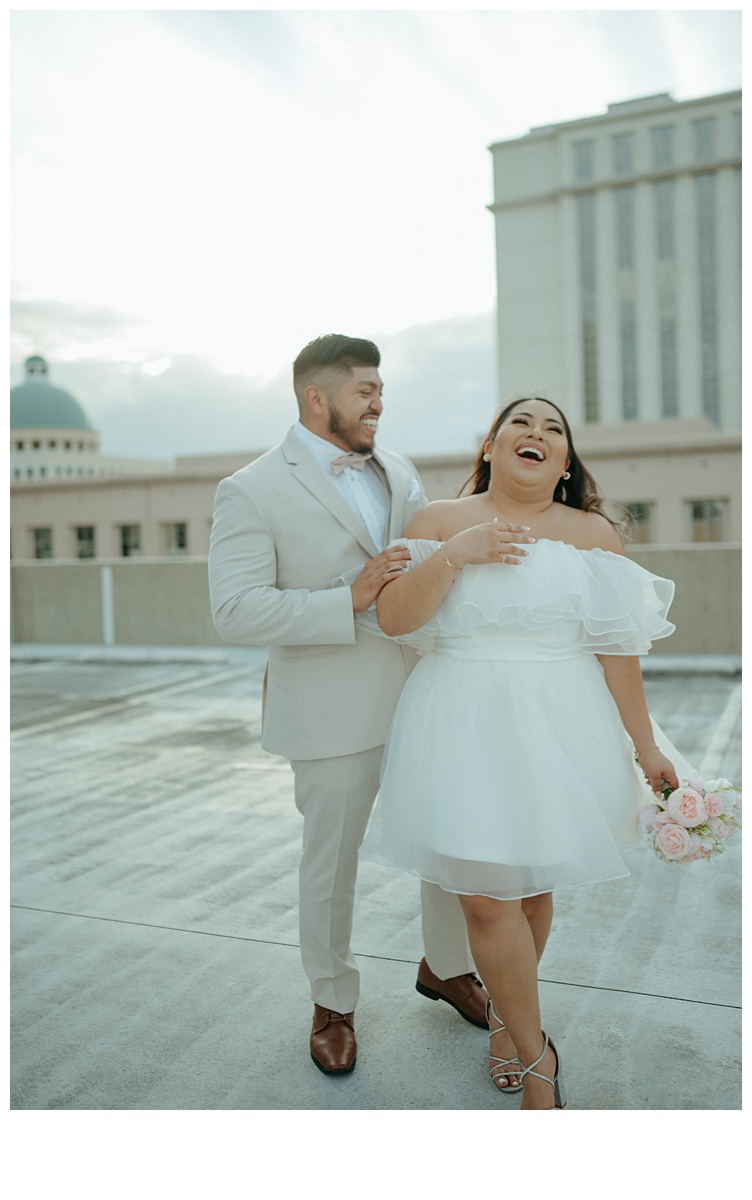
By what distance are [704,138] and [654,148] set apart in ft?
9.97

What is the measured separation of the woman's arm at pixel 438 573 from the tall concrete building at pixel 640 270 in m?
64.4

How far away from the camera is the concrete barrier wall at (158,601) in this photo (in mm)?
11750

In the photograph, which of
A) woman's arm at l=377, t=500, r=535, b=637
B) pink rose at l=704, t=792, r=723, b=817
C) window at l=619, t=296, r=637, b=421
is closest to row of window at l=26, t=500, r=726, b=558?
pink rose at l=704, t=792, r=723, b=817

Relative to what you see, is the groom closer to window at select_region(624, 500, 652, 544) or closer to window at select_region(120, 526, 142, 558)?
window at select_region(624, 500, 652, 544)

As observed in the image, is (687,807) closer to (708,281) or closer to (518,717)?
(518,717)

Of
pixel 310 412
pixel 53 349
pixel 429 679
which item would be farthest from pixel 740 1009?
pixel 53 349

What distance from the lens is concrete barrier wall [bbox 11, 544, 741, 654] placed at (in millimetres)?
11750

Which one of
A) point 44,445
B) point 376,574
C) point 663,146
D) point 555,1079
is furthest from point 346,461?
point 44,445

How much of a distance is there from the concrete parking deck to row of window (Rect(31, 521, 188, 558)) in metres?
20.5

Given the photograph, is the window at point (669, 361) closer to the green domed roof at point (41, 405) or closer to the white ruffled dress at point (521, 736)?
the green domed roof at point (41, 405)

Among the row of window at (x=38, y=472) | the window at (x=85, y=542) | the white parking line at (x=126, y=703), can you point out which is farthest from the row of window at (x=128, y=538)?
the row of window at (x=38, y=472)

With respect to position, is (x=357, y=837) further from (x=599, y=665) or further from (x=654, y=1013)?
(x=654, y=1013)

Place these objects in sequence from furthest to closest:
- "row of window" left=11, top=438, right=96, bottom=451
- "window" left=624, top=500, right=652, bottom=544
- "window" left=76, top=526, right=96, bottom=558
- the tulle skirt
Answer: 1. "row of window" left=11, top=438, right=96, bottom=451
2. "window" left=76, top=526, right=96, bottom=558
3. "window" left=624, top=500, right=652, bottom=544
4. the tulle skirt

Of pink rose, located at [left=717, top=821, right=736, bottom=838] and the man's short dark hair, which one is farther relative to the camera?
the man's short dark hair
